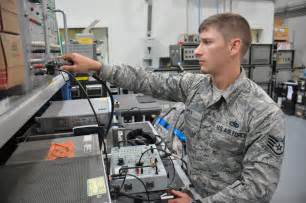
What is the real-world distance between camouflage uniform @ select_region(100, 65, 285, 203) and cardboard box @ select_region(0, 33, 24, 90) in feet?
1.83

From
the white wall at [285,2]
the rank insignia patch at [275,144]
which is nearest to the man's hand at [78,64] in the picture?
the rank insignia patch at [275,144]

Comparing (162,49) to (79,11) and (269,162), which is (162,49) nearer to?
(79,11)

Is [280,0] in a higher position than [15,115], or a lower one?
higher

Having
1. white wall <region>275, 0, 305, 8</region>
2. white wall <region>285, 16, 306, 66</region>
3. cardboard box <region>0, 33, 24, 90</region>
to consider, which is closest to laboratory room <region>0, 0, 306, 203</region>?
cardboard box <region>0, 33, 24, 90</region>

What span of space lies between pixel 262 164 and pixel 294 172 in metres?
2.53

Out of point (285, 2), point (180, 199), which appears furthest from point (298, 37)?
point (180, 199)

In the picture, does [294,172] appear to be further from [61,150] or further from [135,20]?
[135,20]

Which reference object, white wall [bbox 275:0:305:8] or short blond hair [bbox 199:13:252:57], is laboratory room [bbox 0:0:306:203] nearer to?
short blond hair [bbox 199:13:252:57]

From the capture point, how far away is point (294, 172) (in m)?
3.11

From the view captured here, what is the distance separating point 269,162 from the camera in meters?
1.01

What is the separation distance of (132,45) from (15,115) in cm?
456

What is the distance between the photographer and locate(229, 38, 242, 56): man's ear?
3.80 ft

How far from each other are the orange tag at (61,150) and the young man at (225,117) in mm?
325

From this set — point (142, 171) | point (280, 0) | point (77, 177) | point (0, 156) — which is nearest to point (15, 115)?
point (77, 177)
